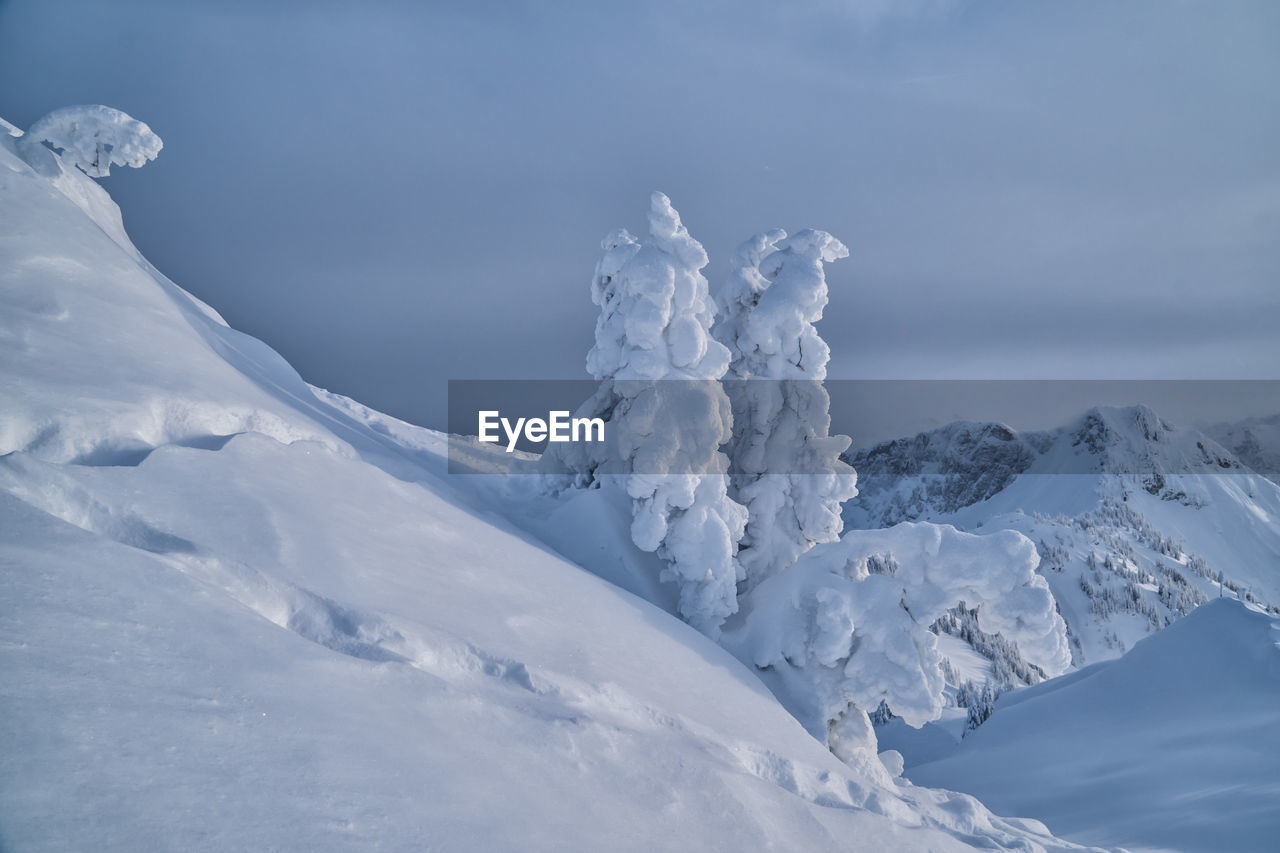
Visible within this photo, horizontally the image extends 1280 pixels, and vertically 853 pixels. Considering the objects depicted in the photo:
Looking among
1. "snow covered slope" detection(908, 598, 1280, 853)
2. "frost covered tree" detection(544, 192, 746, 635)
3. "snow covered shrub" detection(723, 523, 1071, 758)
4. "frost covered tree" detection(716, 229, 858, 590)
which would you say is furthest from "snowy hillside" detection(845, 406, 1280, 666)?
"frost covered tree" detection(544, 192, 746, 635)

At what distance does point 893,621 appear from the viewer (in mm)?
10445

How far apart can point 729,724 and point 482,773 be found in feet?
12.2

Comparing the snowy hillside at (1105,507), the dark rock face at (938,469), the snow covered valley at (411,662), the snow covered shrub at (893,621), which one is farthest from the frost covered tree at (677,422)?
the dark rock face at (938,469)

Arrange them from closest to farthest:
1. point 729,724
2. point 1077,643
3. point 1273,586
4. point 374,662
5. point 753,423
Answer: point 374,662 < point 729,724 < point 753,423 < point 1077,643 < point 1273,586

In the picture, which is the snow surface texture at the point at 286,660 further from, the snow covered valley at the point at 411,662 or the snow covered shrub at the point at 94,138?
the snow covered shrub at the point at 94,138

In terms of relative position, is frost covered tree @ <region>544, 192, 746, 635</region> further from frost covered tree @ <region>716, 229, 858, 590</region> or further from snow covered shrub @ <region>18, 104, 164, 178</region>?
snow covered shrub @ <region>18, 104, 164, 178</region>

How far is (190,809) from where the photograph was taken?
293cm

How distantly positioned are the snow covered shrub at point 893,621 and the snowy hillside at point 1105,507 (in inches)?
759

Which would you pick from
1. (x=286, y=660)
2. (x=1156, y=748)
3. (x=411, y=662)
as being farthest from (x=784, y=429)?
(x=286, y=660)

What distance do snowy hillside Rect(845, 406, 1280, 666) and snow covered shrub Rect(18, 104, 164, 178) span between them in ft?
96.5

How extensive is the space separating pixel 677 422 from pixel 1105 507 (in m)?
95.7

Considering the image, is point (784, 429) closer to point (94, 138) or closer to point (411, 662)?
point (411, 662)

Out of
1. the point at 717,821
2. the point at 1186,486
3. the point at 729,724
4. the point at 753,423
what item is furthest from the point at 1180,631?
the point at 1186,486

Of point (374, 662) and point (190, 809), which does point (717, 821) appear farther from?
point (190, 809)
